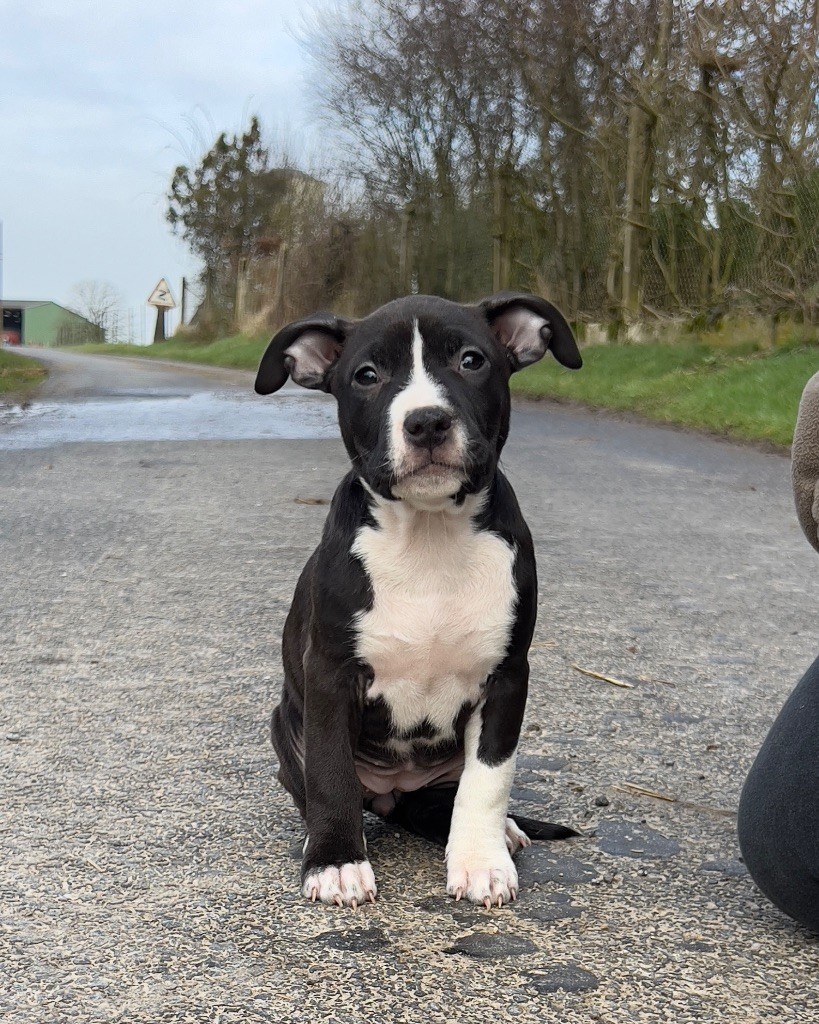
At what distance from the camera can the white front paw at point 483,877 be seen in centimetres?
261

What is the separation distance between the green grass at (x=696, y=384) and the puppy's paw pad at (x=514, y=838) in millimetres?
8523

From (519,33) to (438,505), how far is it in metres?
20.5

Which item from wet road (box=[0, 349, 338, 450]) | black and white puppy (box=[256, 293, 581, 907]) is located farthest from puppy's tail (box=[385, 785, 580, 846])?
wet road (box=[0, 349, 338, 450])

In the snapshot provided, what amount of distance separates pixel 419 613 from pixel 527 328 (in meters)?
0.81

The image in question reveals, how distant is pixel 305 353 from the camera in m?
3.13

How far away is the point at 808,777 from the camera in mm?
2428

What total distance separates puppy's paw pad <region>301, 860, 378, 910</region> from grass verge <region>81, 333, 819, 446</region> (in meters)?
8.80

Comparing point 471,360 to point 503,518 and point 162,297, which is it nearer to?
point 503,518

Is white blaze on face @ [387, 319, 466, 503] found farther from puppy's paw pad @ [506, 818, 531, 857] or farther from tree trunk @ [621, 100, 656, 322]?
tree trunk @ [621, 100, 656, 322]

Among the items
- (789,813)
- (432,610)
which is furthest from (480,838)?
(789,813)

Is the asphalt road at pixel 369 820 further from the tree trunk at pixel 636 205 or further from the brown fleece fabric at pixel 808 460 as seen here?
the tree trunk at pixel 636 205

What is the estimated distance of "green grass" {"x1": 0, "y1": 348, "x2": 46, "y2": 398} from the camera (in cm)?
1836

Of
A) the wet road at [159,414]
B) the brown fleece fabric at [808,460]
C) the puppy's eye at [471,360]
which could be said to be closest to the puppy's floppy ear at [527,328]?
the puppy's eye at [471,360]

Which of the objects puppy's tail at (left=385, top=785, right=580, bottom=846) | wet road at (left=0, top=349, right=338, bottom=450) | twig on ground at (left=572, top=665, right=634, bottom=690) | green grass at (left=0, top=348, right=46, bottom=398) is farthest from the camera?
green grass at (left=0, top=348, right=46, bottom=398)
